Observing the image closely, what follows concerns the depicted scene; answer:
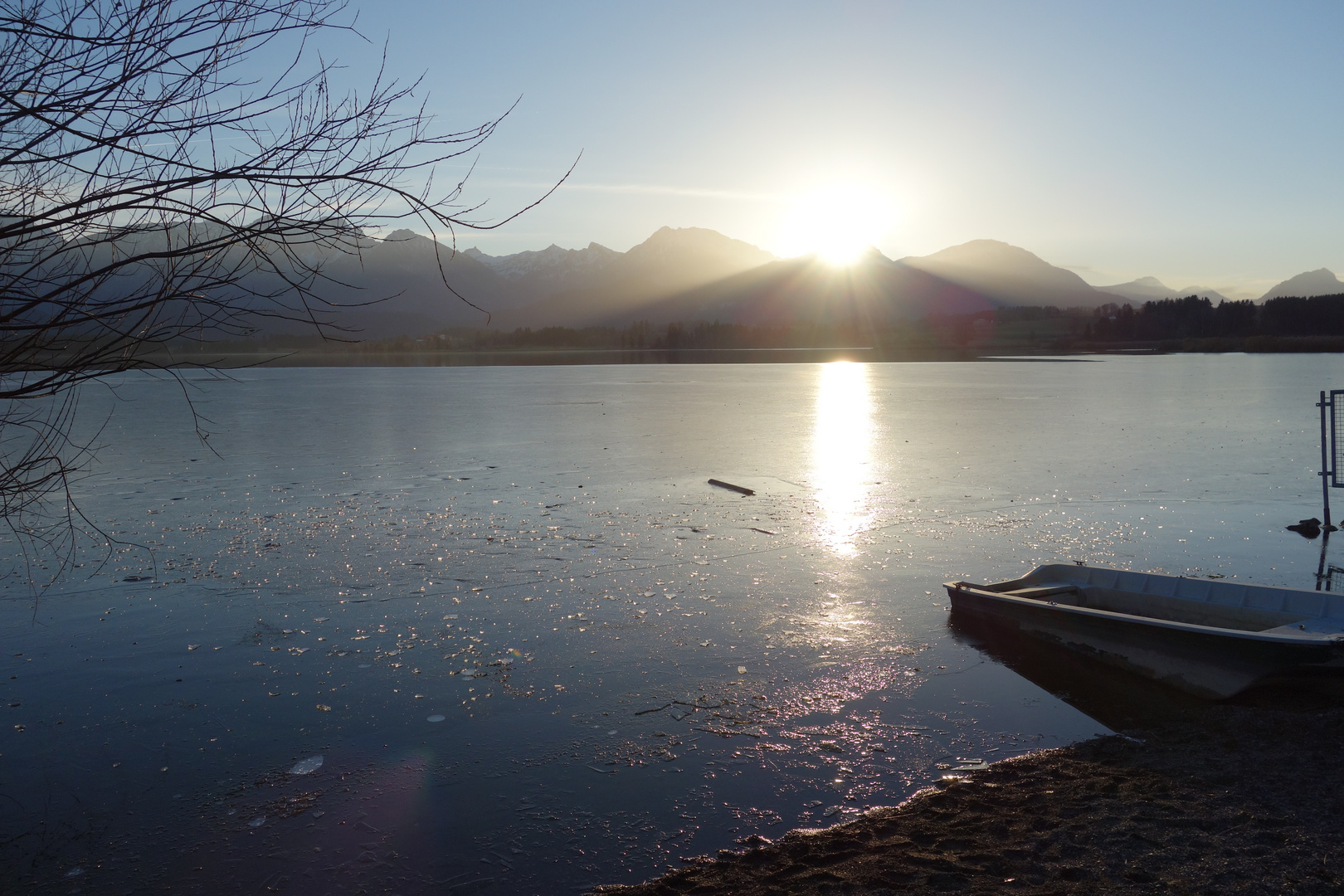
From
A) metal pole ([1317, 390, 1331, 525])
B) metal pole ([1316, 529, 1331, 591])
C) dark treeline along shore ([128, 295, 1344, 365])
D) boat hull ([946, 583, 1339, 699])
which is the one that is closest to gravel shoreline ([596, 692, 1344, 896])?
boat hull ([946, 583, 1339, 699])

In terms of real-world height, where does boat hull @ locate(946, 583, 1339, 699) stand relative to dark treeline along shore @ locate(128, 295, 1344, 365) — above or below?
below

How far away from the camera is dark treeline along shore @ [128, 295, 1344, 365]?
102 meters

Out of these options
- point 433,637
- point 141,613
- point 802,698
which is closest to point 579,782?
point 802,698

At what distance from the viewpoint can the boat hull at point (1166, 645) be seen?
5562 mm

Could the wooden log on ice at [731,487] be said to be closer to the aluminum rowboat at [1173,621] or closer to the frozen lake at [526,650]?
the frozen lake at [526,650]

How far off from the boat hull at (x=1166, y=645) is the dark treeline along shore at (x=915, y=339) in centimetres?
8504

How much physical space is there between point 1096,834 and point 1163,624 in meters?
2.47

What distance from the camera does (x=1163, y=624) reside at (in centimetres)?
611

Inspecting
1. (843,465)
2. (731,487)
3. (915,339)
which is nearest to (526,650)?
(731,487)

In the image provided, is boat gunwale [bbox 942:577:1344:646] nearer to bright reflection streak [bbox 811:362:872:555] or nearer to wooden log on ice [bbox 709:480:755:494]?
bright reflection streak [bbox 811:362:872:555]

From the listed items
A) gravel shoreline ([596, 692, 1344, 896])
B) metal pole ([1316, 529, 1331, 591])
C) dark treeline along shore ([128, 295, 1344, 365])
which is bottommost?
gravel shoreline ([596, 692, 1344, 896])

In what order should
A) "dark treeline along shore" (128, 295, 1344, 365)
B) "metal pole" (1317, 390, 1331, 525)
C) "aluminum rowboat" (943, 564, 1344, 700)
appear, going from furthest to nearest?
1. "dark treeline along shore" (128, 295, 1344, 365)
2. "metal pole" (1317, 390, 1331, 525)
3. "aluminum rowboat" (943, 564, 1344, 700)

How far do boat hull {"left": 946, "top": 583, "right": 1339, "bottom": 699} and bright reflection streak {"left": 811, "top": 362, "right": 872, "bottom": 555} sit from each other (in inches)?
123

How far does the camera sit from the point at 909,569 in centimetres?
931
